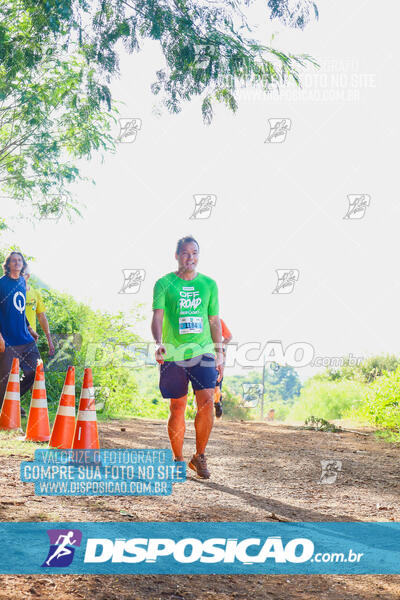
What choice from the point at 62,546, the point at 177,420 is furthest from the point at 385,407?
the point at 62,546

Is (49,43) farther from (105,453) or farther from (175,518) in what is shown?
(175,518)

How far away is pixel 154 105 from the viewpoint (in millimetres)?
7844

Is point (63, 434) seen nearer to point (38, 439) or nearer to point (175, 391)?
point (38, 439)

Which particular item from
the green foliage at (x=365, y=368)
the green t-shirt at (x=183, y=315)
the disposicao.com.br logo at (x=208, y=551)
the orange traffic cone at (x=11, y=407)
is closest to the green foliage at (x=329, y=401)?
the green foliage at (x=365, y=368)

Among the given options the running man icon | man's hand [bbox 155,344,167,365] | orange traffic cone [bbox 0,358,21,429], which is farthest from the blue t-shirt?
the running man icon

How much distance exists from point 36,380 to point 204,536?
12.8ft

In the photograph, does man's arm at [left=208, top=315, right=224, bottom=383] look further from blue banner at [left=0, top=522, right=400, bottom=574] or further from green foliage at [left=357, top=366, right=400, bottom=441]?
green foliage at [left=357, top=366, right=400, bottom=441]

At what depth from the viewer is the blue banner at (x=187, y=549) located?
3000 millimetres

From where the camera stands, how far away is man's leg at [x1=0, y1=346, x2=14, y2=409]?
706cm

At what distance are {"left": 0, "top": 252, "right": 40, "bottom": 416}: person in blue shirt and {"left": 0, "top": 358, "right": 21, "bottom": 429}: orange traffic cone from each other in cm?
16

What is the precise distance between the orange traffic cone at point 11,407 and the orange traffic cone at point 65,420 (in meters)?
1.50

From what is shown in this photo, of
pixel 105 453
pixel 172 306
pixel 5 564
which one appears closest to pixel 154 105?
pixel 172 306

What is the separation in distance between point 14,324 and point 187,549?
4.37 m

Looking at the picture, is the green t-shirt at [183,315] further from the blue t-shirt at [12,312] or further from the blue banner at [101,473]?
the blue t-shirt at [12,312]
